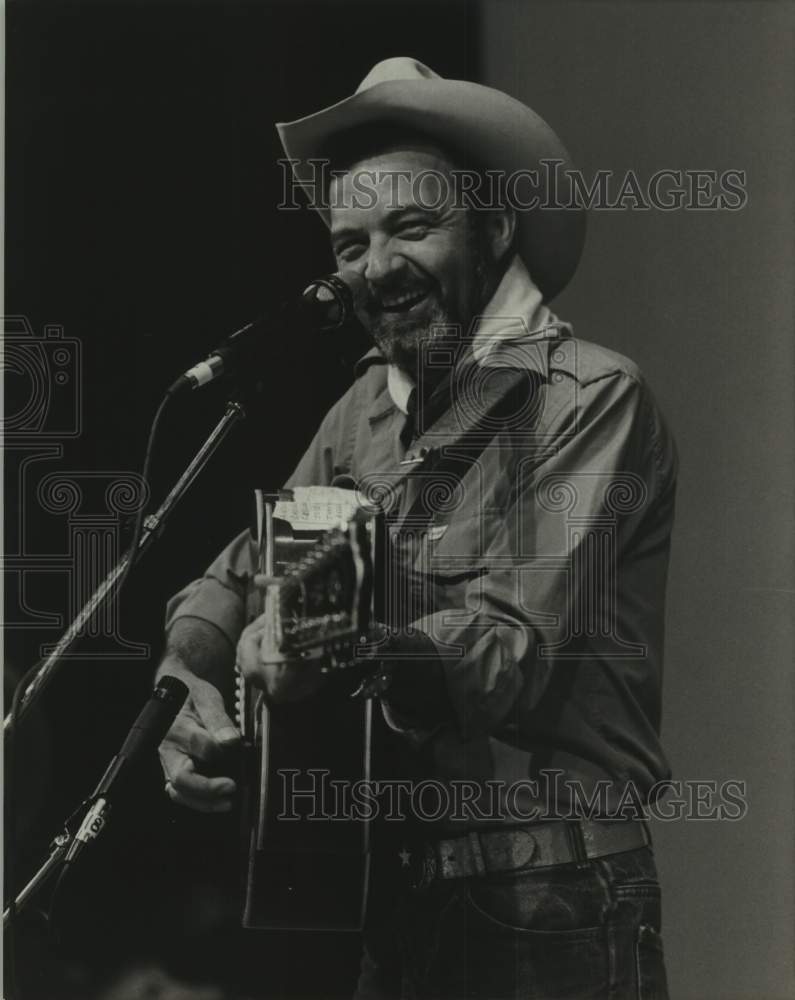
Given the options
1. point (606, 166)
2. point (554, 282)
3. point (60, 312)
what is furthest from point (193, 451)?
point (606, 166)

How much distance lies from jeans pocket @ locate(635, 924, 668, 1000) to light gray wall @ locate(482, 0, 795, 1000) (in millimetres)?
49

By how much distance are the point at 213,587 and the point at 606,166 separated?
4.15 ft

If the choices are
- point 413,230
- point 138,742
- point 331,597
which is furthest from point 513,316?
point 138,742

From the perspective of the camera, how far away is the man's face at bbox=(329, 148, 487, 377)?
2.93 metres

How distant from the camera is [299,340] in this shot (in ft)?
9.90

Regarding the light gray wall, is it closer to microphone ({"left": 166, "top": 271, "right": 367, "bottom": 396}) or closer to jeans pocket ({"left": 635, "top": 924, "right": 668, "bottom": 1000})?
jeans pocket ({"left": 635, "top": 924, "right": 668, "bottom": 1000})

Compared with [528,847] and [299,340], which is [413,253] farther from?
[528,847]

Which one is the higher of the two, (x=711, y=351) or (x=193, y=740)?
(x=711, y=351)

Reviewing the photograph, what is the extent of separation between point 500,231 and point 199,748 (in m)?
1.26

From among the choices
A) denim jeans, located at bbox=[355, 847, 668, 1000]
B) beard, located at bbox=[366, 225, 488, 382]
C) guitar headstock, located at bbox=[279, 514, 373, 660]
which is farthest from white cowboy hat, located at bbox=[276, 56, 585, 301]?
denim jeans, located at bbox=[355, 847, 668, 1000]

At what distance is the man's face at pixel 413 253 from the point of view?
9.61 ft

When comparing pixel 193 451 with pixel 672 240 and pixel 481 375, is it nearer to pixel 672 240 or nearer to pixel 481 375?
pixel 481 375

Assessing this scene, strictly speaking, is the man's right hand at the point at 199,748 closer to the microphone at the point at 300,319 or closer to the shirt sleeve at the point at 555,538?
the shirt sleeve at the point at 555,538

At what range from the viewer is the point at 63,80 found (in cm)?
325
